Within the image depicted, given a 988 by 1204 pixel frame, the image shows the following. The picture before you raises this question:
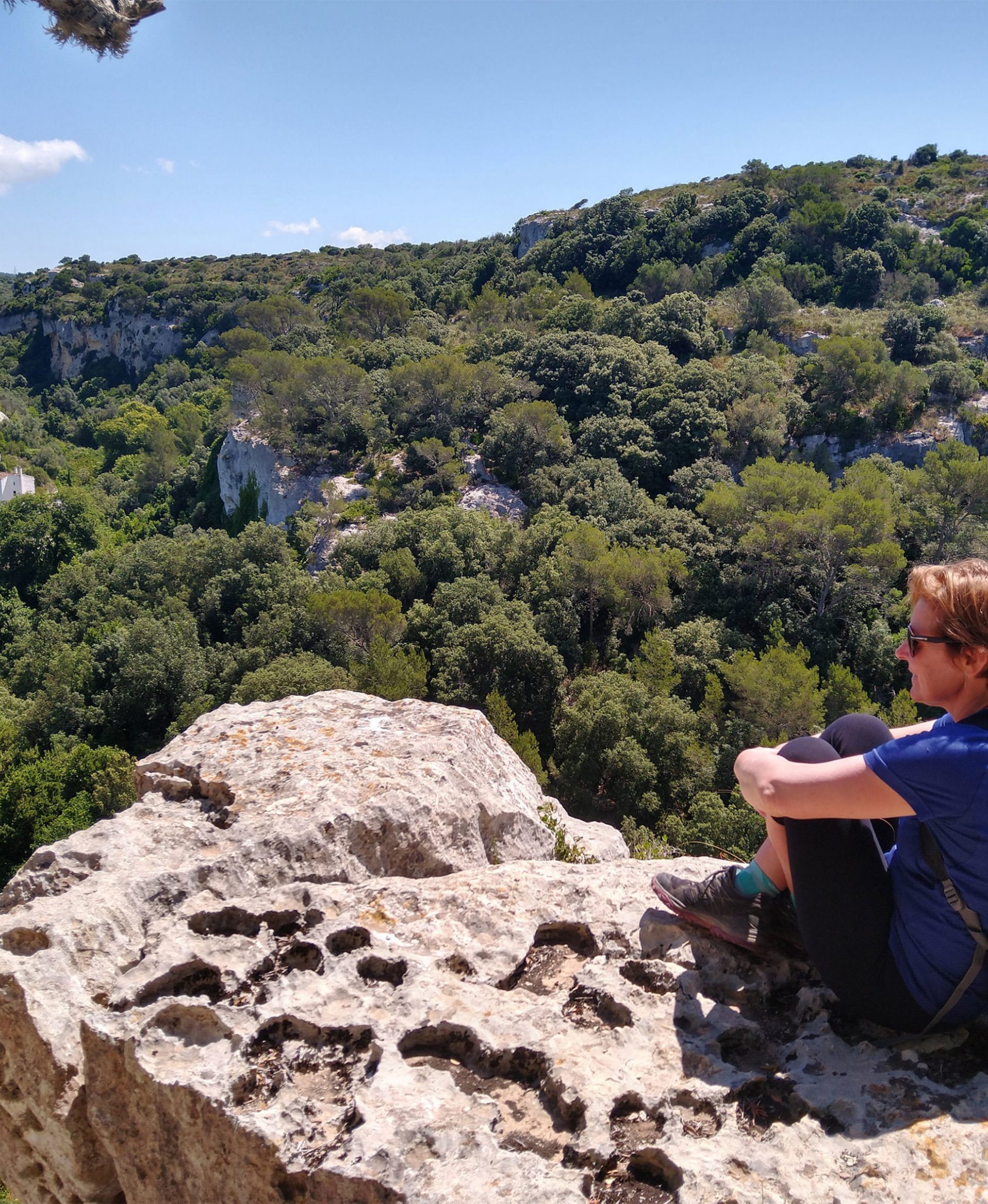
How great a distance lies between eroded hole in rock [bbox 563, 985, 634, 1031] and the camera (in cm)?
338

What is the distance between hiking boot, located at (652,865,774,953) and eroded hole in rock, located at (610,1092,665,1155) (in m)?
0.84

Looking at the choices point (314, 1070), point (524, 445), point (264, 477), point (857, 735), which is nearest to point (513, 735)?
point (314, 1070)

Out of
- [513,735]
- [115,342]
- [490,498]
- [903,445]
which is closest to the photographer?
[513,735]

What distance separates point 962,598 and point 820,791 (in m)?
0.81

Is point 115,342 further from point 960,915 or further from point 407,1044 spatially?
point 960,915

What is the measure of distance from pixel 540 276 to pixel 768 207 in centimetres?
2014

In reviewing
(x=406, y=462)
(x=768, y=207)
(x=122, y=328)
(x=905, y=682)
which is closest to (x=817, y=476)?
(x=905, y=682)

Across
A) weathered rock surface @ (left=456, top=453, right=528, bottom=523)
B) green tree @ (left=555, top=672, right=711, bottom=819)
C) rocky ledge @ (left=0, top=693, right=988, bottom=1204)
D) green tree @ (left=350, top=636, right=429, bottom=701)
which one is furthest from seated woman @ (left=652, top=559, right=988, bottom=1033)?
weathered rock surface @ (left=456, top=453, right=528, bottom=523)

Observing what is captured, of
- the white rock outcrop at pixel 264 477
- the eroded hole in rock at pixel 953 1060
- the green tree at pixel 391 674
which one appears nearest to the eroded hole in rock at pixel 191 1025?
the eroded hole in rock at pixel 953 1060

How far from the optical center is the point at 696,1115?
293 centimetres

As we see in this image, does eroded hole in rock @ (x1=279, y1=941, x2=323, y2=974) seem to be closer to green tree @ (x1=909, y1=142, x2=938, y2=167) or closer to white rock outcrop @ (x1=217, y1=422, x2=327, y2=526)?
white rock outcrop @ (x1=217, y1=422, x2=327, y2=526)

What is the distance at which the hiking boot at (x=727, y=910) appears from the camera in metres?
3.43

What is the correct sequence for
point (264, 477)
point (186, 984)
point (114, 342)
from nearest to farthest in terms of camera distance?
1. point (186, 984)
2. point (264, 477)
3. point (114, 342)

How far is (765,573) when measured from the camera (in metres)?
26.4
